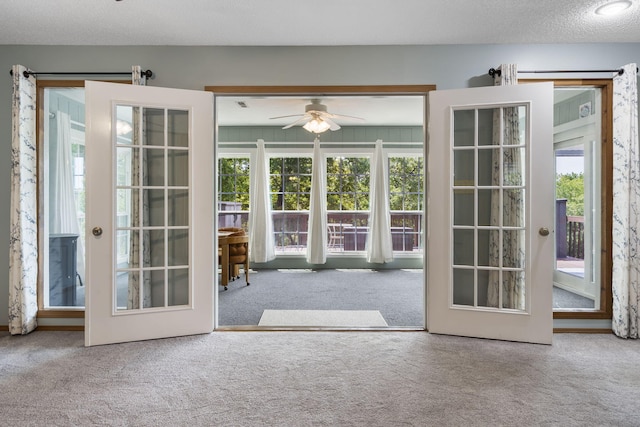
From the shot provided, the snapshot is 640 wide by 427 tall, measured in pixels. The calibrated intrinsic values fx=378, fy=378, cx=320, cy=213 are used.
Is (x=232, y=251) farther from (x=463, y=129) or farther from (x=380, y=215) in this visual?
(x=463, y=129)

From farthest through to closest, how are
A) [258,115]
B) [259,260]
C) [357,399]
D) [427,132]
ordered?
[259,260]
[258,115]
[427,132]
[357,399]

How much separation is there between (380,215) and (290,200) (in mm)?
1644

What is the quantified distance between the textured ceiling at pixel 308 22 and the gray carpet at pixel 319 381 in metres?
2.51

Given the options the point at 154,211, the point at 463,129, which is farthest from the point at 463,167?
the point at 154,211

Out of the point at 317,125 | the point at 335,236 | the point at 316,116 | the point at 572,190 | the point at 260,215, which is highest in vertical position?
the point at 316,116

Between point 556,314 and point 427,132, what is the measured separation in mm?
1964

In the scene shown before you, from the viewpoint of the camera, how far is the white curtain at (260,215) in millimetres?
6574

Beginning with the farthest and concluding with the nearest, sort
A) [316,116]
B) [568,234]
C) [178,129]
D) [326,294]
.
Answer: [316,116] → [326,294] → [568,234] → [178,129]

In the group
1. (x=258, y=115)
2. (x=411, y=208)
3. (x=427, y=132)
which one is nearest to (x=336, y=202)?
(x=411, y=208)

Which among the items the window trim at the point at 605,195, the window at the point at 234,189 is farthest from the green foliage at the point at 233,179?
the window trim at the point at 605,195

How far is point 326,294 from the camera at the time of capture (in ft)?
16.0

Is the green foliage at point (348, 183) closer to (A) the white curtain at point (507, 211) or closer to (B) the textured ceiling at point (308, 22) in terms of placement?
(B) the textured ceiling at point (308, 22)

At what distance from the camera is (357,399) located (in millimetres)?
2139

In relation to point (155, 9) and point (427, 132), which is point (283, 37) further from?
point (427, 132)
